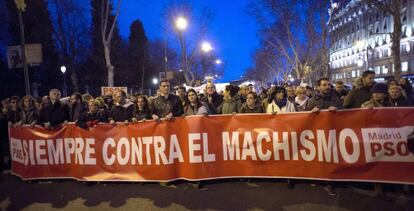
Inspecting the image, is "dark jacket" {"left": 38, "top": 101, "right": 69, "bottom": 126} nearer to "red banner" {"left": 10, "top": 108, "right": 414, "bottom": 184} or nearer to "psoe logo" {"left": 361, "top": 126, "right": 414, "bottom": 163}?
"red banner" {"left": 10, "top": 108, "right": 414, "bottom": 184}

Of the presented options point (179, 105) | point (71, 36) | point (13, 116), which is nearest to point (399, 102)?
point (179, 105)

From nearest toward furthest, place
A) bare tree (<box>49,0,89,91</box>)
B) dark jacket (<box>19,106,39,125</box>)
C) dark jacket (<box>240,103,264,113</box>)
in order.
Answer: dark jacket (<box>240,103,264,113</box>), dark jacket (<box>19,106,39,125</box>), bare tree (<box>49,0,89,91</box>)

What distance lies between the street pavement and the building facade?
1434 inches

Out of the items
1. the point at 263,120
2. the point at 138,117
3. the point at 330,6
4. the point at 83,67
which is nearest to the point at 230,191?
the point at 263,120

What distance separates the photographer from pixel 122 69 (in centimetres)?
4931

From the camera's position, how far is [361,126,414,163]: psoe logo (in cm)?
529

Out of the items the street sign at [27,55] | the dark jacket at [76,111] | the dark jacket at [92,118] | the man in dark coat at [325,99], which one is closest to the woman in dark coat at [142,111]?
the dark jacket at [92,118]

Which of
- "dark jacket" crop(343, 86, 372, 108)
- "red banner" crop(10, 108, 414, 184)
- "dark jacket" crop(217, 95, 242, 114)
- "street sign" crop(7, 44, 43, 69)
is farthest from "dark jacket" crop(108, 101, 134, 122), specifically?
"street sign" crop(7, 44, 43, 69)

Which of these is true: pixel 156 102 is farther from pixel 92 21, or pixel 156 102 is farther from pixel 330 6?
pixel 92 21

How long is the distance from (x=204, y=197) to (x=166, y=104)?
2119 millimetres

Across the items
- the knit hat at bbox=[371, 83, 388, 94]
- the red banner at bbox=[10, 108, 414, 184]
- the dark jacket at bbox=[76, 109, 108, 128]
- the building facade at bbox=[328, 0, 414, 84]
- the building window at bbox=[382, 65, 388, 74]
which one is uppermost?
the building facade at bbox=[328, 0, 414, 84]

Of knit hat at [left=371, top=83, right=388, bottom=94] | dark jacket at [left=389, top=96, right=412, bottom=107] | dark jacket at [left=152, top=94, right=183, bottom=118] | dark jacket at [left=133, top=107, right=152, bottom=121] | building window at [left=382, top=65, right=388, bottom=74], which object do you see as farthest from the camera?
building window at [left=382, top=65, right=388, bottom=74]

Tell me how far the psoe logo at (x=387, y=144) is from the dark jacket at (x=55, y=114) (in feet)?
19.7

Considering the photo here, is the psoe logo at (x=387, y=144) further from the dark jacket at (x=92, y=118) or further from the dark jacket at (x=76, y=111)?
the dark jacket at (x=76, y=111)
